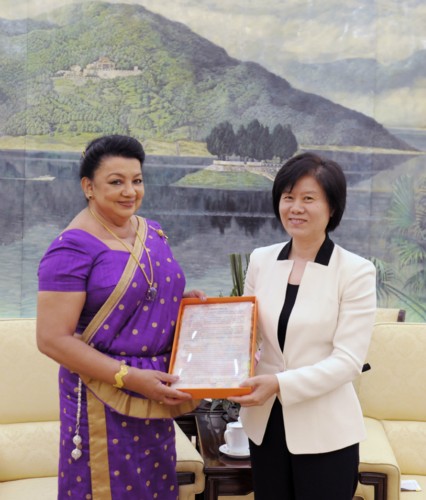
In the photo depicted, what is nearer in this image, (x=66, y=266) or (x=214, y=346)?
(x=66, y=266)

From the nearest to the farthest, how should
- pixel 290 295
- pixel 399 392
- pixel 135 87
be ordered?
pixel 290 295, pixel 399 392, pixel 135 87

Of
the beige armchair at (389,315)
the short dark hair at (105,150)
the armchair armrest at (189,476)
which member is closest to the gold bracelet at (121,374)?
the short dark hair at (105,150)

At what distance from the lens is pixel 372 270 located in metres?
1.95

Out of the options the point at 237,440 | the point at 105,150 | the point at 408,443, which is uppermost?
the point at 105,150

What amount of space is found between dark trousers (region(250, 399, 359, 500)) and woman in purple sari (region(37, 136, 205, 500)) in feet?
0.81

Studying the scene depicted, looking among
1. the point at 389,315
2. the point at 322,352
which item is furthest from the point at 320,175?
the point at 389,315

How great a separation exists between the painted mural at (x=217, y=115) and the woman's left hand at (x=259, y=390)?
245 centimetres

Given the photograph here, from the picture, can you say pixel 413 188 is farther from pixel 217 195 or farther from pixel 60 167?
pixel 60 167

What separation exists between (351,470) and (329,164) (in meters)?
0.84

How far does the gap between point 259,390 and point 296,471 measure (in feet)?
0.84

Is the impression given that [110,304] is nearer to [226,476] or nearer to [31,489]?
[226,476]

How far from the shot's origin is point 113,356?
192 cm

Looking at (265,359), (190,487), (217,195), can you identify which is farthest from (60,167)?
(265,359)

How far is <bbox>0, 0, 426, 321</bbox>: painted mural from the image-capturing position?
13.6ft
